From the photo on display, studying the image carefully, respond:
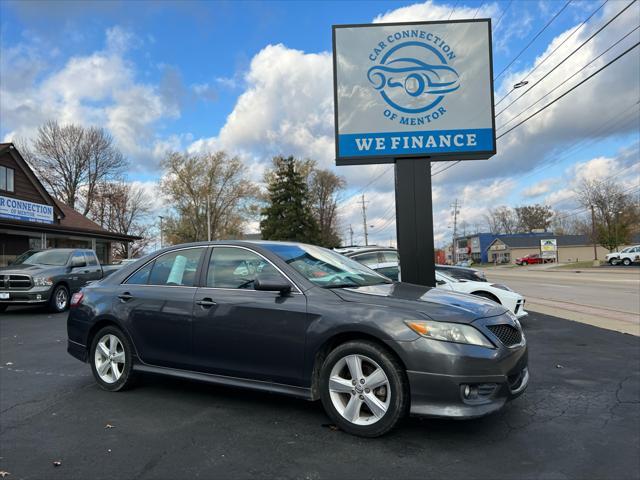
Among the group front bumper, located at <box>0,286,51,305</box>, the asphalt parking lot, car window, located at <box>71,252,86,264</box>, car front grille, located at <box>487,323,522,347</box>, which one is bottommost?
the asphalt parking lot

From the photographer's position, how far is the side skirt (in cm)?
391

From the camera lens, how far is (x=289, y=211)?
58.4 m

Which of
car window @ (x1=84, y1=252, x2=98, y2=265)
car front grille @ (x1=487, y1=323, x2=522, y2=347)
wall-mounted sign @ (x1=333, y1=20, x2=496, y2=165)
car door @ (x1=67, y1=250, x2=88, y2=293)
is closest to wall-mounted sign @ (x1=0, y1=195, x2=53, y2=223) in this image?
car window @ (x1=84, y1=252, x2=98, y2=265)

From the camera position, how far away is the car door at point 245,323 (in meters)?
3.93

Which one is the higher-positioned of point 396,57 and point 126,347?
point 396,57

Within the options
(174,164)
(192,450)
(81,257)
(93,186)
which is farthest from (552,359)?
(174,164)

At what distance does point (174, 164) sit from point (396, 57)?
191 ft

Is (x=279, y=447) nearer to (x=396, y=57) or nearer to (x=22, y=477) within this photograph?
(x=22, y=477)

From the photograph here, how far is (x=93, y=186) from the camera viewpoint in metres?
51.4

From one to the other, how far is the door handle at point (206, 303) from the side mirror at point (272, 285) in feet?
1.71

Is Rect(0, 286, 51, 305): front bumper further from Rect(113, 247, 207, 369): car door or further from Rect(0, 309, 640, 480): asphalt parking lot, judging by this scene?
Rect(113, 247, 207, 369): car door

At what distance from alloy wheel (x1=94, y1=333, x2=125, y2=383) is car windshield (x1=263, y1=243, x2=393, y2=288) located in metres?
1.93

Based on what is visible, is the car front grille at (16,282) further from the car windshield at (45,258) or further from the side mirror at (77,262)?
the side mirror at (77,262)

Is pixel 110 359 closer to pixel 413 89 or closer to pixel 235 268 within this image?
pixel 235 268
